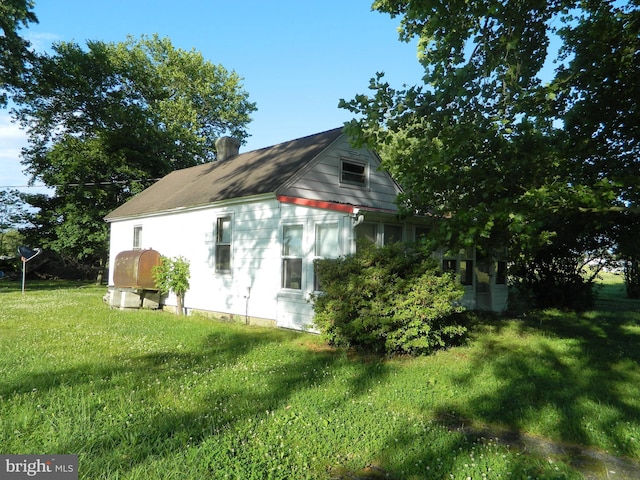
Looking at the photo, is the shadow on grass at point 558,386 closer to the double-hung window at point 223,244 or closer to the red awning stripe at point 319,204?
the red awning stripe at point 319,204

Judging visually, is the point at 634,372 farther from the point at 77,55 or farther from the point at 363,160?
the point at 77,55

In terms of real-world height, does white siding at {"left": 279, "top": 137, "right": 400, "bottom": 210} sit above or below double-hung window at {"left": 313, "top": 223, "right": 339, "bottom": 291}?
above

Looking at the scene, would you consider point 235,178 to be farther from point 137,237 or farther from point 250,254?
point 137,237

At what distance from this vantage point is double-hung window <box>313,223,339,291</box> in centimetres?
954

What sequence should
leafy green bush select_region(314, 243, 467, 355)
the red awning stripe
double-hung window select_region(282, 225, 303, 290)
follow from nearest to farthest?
leafy green bush select_region(314, 243, 467, 355) < the red awning stripe < double-hung window select_region(282, 225, 303, 290)

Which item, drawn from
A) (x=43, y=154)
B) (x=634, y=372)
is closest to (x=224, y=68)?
(x=43, y=154)

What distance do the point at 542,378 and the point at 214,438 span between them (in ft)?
15.7

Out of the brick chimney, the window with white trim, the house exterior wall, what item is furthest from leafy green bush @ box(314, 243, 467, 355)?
the brick chimney

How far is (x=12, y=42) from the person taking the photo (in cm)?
2186

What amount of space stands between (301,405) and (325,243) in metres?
5.24

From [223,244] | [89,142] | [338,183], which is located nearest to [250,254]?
[223,244]

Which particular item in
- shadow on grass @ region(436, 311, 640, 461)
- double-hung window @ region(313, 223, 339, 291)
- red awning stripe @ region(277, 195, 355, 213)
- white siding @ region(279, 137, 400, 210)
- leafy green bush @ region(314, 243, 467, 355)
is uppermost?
white siding @ region(279, 137, 400, 210)

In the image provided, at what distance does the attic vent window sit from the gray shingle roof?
0.88 metres

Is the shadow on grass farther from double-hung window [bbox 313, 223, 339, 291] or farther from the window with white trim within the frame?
the window with white trim
